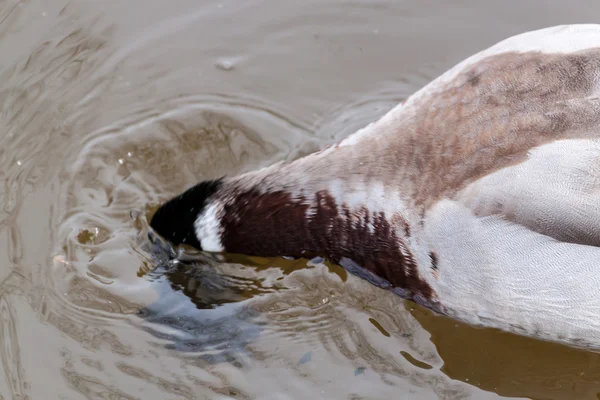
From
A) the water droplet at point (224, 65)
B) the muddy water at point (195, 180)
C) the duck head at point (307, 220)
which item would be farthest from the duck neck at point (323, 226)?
the water droplet at point (224, 65)

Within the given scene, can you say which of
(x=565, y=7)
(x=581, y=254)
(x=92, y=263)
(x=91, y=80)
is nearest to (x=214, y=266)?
(x=92, y=263)

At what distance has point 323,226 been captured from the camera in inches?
153

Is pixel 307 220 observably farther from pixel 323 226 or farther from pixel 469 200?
pixel 469 200

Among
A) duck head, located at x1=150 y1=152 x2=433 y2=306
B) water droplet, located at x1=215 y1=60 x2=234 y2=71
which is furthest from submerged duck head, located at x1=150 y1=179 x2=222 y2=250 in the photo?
water droplet, located at x1=215 y1=60 x2=234 y2=71

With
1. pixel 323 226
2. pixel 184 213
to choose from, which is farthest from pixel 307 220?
pixel 184 213

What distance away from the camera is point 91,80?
486 centimetres

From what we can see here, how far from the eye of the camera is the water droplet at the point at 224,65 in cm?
496

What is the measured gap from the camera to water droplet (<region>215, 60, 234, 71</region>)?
16.3 feet

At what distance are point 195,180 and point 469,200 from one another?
1652mm

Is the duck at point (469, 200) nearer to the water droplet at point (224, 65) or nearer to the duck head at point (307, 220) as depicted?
the duck head at point (307, 220)

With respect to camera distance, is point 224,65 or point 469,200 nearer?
point 469,200

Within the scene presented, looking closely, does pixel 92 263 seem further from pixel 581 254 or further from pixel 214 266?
pixel 581 254

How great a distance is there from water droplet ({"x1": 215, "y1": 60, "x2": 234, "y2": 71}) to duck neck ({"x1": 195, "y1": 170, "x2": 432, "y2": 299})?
1162 millimetres

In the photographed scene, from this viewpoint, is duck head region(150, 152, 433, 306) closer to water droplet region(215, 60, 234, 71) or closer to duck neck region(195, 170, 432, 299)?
duck neck region(195, 170, 432, 299)
